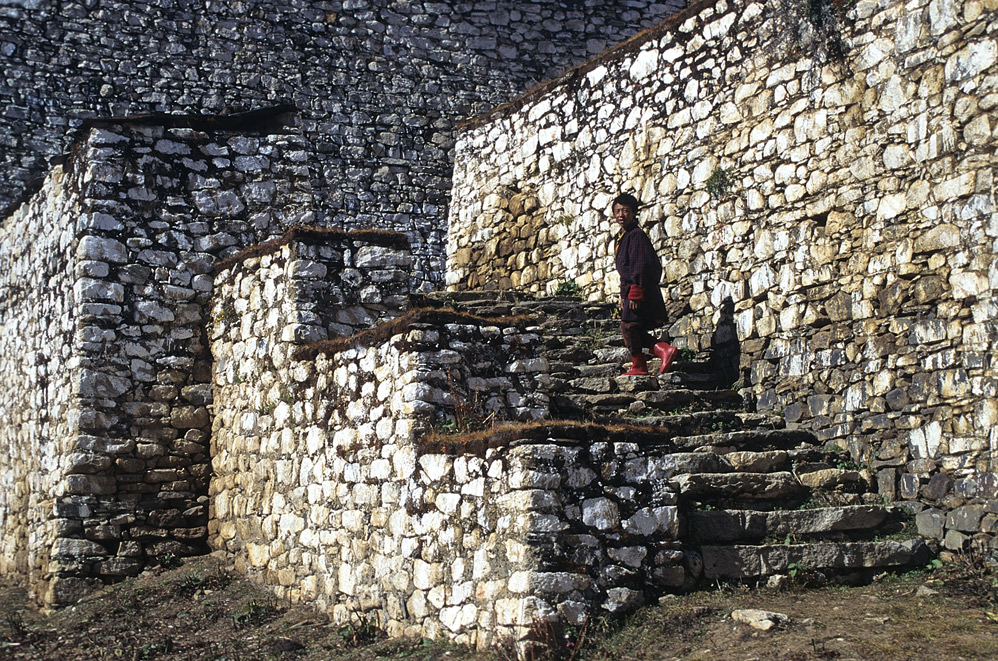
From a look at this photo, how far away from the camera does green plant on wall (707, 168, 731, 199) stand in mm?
9922

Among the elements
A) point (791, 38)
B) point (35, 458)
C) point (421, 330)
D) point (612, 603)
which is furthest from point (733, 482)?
point (35, 458)

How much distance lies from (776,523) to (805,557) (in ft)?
1.06

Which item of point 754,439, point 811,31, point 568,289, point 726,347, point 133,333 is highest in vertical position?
point 811,31

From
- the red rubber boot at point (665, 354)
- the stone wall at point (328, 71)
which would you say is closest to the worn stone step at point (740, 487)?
the red rubber boot at point (665, 354)

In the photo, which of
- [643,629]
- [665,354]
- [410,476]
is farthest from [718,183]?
[643,629]

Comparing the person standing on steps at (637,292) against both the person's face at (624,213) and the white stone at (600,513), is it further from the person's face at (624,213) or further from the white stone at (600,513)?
the white stone at (600,513)

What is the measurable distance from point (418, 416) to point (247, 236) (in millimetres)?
4405

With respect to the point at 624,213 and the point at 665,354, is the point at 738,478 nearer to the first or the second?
the point at 665,354

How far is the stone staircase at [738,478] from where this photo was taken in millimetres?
6387

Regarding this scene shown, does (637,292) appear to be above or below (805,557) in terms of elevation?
above

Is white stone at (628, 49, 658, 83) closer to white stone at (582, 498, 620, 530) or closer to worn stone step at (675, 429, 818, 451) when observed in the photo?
worn stone step at (675, 429, 818, 451)

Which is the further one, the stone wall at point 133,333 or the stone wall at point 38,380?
the stone wall at point 38,380

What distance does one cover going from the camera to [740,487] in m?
7.00

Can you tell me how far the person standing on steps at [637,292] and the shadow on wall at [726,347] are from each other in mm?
683
